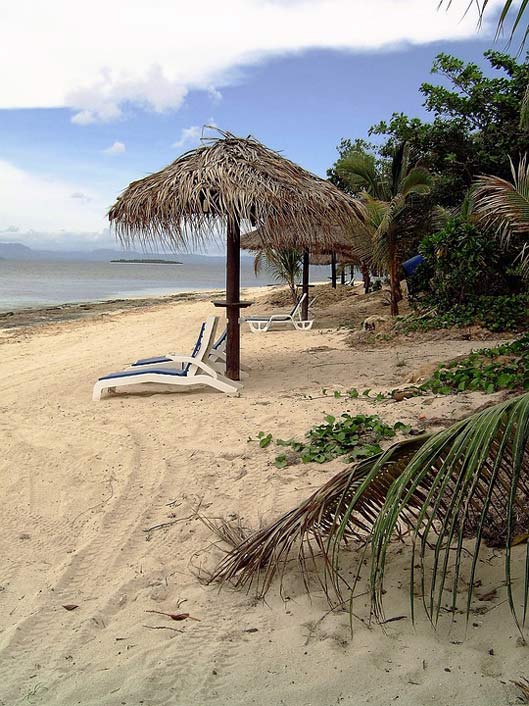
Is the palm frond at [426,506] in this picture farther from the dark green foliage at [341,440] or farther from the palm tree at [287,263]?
the palm tree at [287,263]

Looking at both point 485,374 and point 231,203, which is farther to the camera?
point 231,203

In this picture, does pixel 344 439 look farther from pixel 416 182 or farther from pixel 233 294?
pixel 416 182

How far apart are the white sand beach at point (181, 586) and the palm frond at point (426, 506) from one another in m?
0.11

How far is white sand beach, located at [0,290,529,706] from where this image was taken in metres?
1.96

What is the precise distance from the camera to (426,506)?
1530mm

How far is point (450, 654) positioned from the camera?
1.96 meters

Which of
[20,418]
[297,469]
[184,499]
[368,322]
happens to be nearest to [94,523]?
[184,499]

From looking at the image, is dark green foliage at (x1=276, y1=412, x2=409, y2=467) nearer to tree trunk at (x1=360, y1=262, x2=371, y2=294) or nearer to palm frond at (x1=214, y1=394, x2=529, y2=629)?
palm frond at (x1=214, y1=394, x2=529, y2=629)

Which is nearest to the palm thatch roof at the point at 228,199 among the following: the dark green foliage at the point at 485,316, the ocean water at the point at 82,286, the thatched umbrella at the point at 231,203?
the thatched umbrella at the point at 231,203

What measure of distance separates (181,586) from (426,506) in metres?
1.55

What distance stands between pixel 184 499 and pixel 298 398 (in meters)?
2.34

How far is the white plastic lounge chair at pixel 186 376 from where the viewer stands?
244 inches

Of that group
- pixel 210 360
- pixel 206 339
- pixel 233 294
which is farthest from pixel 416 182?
pixel 206 339

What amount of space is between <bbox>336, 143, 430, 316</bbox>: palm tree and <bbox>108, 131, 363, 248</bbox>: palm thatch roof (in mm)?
3642
